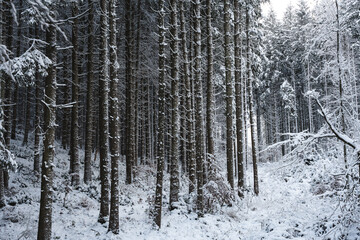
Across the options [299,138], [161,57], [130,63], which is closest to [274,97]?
[130,63]

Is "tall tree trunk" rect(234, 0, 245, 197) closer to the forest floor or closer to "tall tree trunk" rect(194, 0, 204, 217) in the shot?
the forest floor

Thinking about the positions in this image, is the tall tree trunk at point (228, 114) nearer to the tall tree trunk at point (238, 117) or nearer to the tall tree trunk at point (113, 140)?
the tall tree trunk at point (238, 117)

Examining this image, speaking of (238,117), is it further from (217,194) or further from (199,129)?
(217,194)

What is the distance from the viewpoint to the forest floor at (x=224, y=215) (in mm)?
6199

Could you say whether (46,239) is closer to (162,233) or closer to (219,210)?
(162,233)

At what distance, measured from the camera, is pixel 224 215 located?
1155cm

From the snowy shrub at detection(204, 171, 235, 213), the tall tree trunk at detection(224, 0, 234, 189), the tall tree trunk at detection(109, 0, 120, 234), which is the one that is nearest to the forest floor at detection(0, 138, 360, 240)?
the snowy shrub at detection(204, 171, 235, 213)

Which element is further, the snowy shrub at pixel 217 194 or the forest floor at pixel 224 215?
the snowy shrub at pixel 217 194

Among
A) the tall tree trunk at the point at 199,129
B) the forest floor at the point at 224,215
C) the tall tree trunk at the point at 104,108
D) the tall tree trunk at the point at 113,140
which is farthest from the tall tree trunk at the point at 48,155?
the tall tree trunk at the point at 199,129

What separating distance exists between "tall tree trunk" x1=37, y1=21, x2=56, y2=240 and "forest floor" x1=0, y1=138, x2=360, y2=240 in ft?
3.02

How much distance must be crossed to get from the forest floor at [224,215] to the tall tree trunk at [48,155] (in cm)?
92

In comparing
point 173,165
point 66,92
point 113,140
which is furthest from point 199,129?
point 66,92

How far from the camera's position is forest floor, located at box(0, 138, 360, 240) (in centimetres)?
620

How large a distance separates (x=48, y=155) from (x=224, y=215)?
25.9 ft
